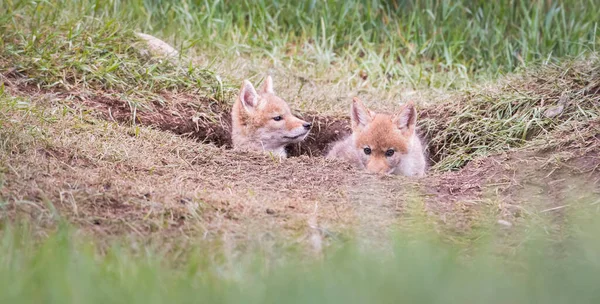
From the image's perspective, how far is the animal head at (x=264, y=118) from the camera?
22.3 ft

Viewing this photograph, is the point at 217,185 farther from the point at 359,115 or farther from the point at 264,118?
the point at 264,118

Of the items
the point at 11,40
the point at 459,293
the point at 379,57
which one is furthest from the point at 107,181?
the point at 379,57

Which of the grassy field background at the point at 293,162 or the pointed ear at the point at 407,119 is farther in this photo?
the pointed ear at the point at 407,119

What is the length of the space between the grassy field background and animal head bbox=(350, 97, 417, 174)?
34 centimetres

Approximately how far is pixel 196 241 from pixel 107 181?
3.01ft

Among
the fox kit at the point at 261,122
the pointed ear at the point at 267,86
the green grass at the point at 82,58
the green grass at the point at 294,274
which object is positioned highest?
the green grass at the point at 294,274

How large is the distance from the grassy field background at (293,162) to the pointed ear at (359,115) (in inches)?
28.0

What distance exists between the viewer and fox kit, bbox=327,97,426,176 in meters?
6.23

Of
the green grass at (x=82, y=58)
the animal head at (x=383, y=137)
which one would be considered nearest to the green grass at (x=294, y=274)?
the animal head at (x=383, y=137)

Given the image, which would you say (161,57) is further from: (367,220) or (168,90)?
(367,220)

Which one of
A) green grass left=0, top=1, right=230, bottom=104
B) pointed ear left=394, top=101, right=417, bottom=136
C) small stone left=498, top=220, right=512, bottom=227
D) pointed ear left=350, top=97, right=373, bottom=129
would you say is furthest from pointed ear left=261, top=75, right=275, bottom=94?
small stone left=498, top=220, right=512, bottom=227

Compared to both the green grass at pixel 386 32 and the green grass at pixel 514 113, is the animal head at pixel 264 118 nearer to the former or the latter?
the green grass at pixel 514 113

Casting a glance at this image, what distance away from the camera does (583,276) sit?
2818 millimetres

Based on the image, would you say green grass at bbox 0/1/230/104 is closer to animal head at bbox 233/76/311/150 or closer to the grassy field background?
the grassy field background
